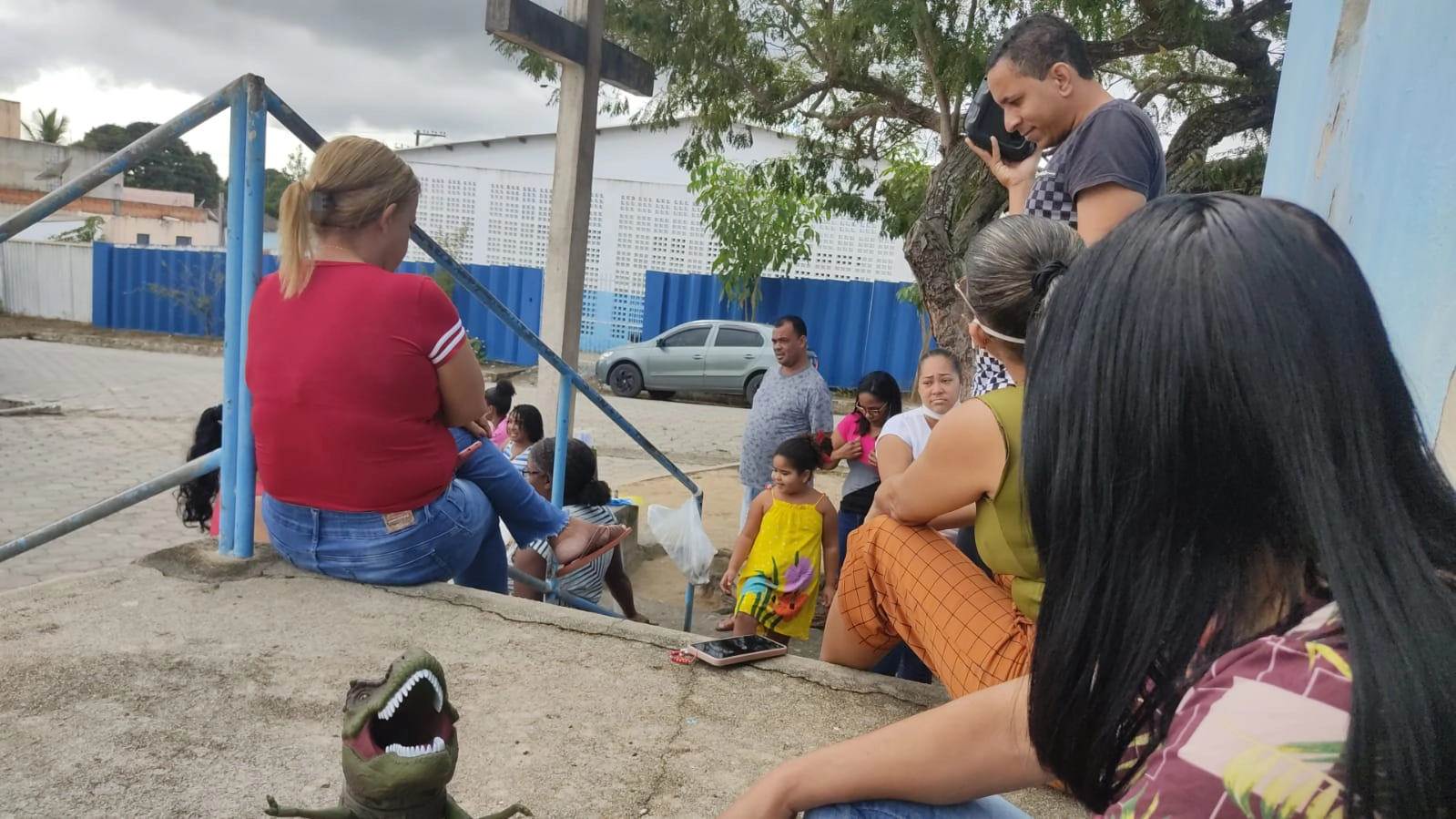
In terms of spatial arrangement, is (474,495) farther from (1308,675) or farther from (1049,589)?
(1308,675)

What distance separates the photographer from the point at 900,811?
3.95 ft

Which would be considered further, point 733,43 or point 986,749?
point 733,43

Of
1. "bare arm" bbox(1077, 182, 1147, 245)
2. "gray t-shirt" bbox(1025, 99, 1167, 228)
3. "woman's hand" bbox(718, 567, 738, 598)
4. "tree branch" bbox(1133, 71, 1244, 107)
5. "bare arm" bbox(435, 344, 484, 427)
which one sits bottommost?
"woman's hand" bbox(718, 567, 738, 598)

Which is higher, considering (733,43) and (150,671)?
(733,43)

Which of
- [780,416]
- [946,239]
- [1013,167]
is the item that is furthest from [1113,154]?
[946,239]

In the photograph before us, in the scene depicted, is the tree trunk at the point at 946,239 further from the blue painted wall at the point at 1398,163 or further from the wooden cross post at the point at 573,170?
the blue painted wall at the point at 1398,163

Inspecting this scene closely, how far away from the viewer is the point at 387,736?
1205mm

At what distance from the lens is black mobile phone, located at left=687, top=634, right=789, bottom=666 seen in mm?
2291

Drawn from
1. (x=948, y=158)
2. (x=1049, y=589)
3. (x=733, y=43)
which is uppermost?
(x=733, y=43)

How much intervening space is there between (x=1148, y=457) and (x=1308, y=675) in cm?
20

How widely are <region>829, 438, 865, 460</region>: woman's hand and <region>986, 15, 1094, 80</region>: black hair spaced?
7.47 feet

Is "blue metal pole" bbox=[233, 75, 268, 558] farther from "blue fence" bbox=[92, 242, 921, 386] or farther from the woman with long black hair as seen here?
"blue fence" bbox=[92, 242, 921, 386]

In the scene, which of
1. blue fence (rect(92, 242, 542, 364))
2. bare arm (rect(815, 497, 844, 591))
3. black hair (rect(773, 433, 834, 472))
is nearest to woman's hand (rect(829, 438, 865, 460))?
black hair (rect(773, 433, 834, 472))

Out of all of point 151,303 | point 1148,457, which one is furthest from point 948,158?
point 151,303
